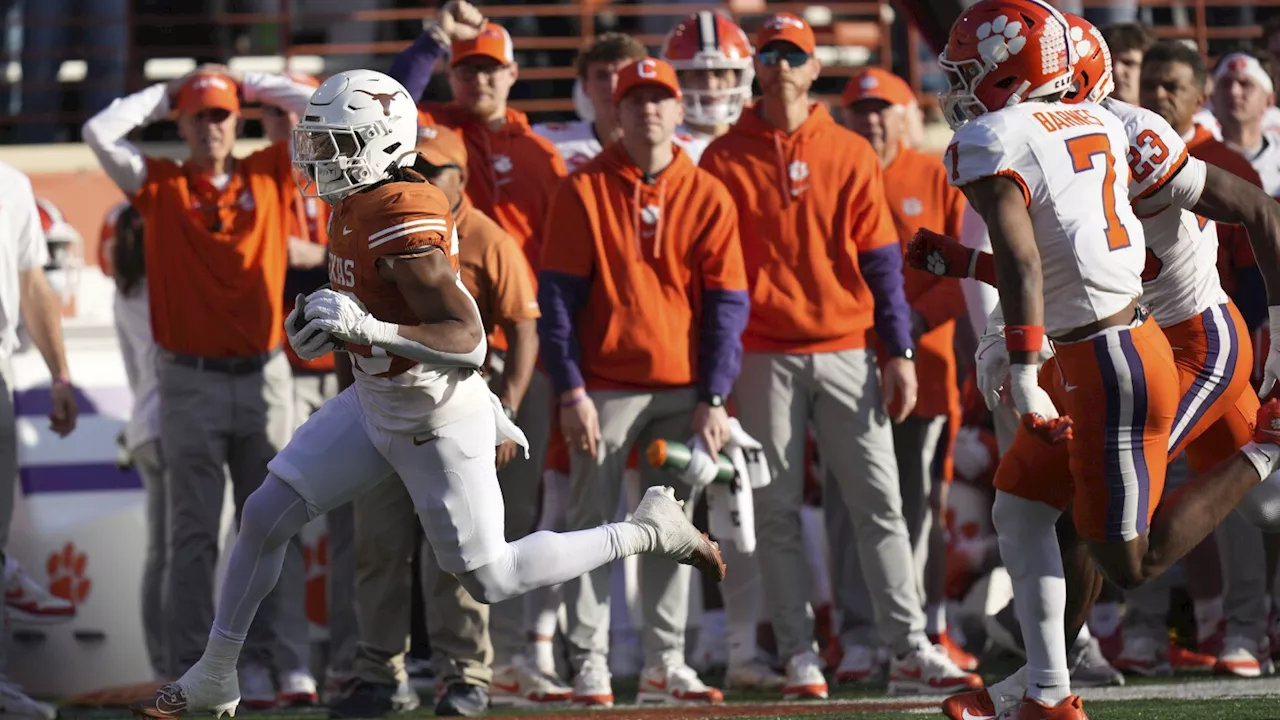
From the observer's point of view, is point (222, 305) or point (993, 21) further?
point (222, 305)

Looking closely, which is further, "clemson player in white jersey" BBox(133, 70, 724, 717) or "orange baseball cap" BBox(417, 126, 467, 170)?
"orange baseball cap" BBox(417, 126, 467, 170)

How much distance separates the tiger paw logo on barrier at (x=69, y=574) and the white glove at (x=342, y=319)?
2987 millimetres

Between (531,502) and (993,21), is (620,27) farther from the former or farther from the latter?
(993,21)

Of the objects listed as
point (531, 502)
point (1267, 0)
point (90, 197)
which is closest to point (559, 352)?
point (531, 502)

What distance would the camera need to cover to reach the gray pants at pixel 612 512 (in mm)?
6059

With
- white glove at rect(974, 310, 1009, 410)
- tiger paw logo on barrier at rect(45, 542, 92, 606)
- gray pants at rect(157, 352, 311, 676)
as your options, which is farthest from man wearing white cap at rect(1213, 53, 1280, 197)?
tiger paw logo on barrier at rect(45, 542, 92, 606)

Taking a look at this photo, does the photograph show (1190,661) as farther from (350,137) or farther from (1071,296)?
(350,137)

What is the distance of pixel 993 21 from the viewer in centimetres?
451

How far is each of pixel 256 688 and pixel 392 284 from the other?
214 centimetres

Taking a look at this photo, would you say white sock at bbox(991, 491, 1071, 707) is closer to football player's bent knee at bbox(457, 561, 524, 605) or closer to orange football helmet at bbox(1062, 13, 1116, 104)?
orange football helmet at bbox(1062, 13, 1116, 104)

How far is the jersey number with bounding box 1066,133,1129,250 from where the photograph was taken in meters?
4.42

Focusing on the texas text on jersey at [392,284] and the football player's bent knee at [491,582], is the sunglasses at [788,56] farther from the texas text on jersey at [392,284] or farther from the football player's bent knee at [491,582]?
the football player's bent knee at [491,582]

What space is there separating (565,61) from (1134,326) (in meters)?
6.76

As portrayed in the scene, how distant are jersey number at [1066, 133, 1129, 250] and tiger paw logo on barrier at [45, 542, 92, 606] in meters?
4.05
